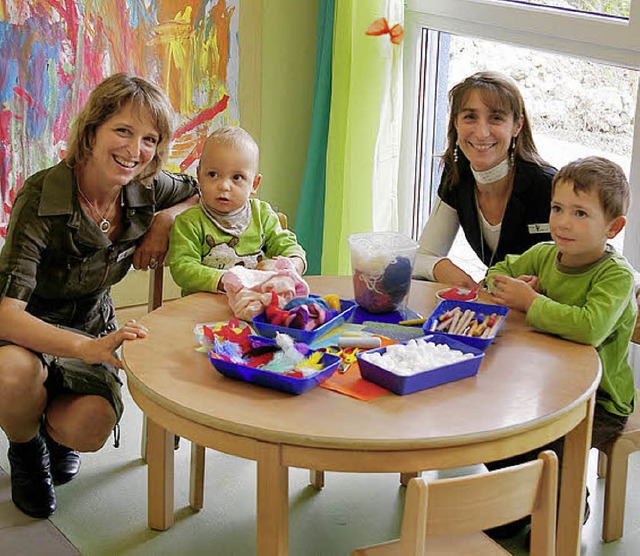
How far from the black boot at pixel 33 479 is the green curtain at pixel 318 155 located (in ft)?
5.47

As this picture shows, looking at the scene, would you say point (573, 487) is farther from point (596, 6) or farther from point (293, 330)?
point (596, 6)

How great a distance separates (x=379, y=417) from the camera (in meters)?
1.68

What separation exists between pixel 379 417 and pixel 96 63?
2.15 metres

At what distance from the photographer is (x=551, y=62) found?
3223 mm

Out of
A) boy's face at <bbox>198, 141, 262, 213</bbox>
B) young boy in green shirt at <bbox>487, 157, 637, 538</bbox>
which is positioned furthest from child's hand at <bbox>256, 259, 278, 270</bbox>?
young boy in green shirt at <bbox>487, 157, 637, 538</bbox>

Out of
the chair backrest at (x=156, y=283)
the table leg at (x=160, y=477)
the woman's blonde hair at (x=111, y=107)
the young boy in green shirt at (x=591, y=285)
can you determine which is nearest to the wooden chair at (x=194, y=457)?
the chair backrest at (x=156, y=283)

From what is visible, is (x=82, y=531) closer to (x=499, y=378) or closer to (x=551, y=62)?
(x=499, y=378)

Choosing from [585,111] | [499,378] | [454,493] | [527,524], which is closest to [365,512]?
[527,524]

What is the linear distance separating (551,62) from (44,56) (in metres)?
1.62

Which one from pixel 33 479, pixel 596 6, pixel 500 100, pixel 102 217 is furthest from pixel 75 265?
pixel 596 6

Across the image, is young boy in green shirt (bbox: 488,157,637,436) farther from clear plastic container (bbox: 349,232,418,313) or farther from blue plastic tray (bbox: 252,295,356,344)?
blue plastic tray (bbox: 252,295,356,344)

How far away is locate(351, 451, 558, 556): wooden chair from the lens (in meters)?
1.45

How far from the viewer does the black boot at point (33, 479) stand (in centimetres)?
240

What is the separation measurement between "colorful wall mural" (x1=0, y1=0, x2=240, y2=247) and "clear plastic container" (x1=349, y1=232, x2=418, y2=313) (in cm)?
154
